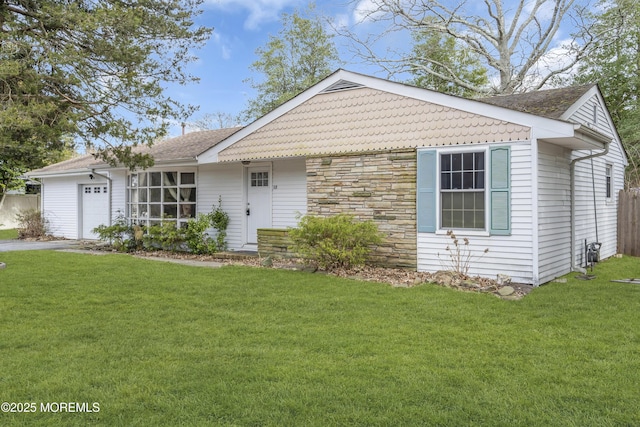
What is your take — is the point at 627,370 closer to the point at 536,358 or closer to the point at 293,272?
the point at 536,358

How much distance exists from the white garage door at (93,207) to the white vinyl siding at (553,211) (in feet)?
43.7

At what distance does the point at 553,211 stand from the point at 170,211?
9.76 m

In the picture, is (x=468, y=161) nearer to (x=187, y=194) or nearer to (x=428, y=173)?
(x=428, y=173)

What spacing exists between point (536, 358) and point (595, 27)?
20633 millimetres

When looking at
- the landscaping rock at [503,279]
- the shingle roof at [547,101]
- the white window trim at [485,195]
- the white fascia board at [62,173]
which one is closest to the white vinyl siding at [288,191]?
the white window trim at [485,195]

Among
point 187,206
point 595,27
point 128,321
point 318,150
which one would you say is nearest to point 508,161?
point 318,150

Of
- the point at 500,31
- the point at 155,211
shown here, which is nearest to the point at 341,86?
the point at 155,211

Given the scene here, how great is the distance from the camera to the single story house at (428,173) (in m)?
7.75

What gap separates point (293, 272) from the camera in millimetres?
8914

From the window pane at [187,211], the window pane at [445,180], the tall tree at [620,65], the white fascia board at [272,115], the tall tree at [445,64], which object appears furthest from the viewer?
the tall tree at [445,64]

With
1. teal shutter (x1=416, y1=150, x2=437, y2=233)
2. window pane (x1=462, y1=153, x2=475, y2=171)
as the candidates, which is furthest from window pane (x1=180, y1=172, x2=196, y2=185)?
window pane (x1=462, y1=153, x2=475, y2=171)

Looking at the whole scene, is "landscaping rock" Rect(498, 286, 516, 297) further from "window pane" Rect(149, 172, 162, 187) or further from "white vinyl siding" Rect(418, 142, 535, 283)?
"window pane" Rect(149, 172, 162, 187)

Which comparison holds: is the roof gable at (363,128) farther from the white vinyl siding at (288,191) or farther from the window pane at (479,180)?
the white vinyl siding at (288,191)

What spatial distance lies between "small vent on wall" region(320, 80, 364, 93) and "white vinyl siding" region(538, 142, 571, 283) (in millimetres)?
3870
